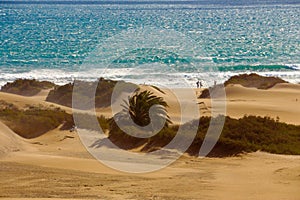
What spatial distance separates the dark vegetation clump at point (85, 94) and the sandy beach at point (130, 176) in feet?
24.8

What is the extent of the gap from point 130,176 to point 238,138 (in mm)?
4759

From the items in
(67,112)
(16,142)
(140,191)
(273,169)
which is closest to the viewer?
(140,191)

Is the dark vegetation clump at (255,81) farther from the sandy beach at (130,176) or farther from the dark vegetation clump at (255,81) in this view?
the sandy beach at (130,176)

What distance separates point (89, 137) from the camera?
16.9m

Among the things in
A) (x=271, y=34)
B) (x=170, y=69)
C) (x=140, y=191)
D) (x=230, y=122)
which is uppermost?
(x=271, y=34)

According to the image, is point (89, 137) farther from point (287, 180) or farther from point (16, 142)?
point (287, 180)

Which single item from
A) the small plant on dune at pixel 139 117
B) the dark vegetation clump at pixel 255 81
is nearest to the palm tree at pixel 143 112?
the small plant on dune at pixel 139 117

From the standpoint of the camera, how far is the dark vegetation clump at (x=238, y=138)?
15.4 meters

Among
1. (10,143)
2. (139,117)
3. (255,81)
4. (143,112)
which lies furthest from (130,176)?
(255,81)

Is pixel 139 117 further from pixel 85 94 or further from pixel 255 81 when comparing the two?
pixel 255 81

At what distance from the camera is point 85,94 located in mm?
24938

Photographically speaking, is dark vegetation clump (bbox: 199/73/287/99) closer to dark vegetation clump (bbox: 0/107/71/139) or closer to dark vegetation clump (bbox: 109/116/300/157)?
dark vegetation clump (bbox: 109/116/300/157)

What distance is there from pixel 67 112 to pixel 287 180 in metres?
9.81

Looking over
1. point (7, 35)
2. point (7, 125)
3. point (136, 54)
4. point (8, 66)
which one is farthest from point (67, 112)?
point (7, 35)
